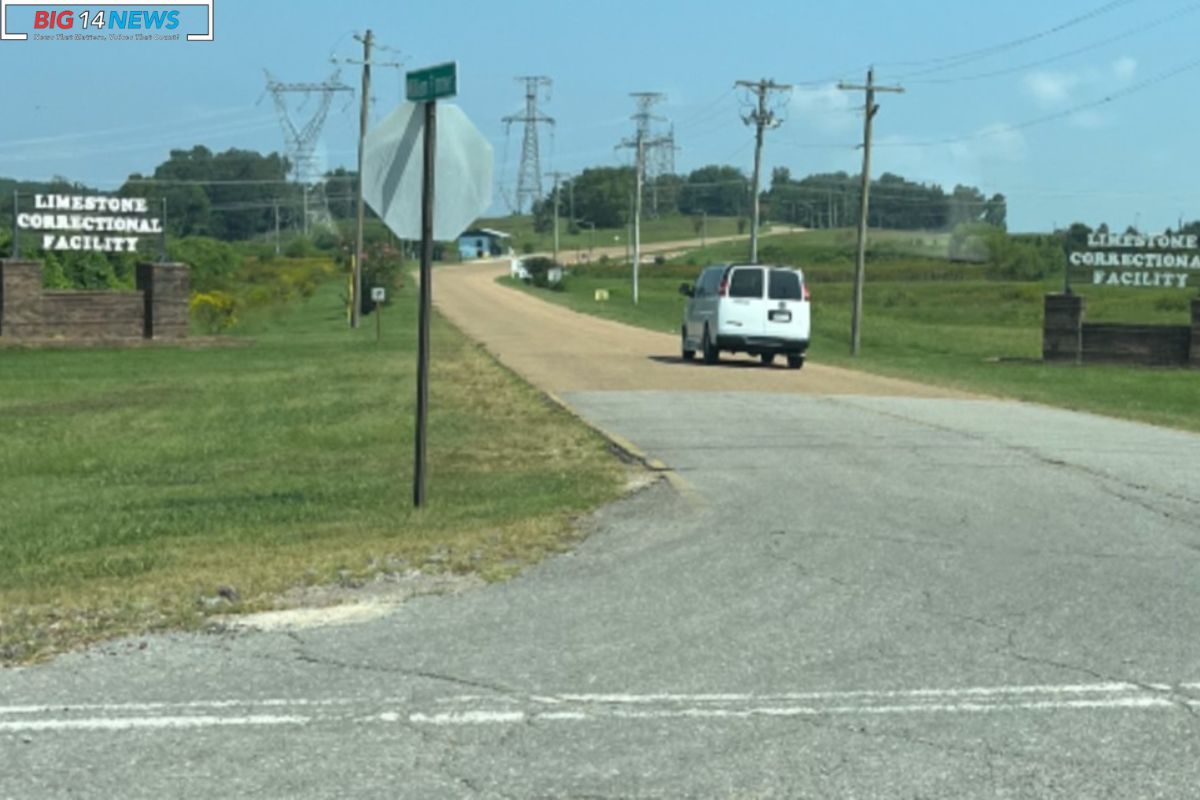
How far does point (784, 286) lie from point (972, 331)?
33.6 m

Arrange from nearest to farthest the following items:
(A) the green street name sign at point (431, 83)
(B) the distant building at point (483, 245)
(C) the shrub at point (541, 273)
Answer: (A) the green street name sign at point (431, 83)
(C) the shrub at point (541, 273)
(B) the distant building at point (483, 245)

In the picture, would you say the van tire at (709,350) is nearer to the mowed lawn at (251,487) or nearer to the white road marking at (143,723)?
the mowed lawn at (251,487)

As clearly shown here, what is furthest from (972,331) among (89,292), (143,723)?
(143,723)

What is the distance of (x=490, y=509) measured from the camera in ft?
39.0

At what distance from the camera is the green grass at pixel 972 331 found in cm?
3005

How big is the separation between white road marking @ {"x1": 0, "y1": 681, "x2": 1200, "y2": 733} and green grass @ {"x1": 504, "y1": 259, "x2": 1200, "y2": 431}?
15.6m

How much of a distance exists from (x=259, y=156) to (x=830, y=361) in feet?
396

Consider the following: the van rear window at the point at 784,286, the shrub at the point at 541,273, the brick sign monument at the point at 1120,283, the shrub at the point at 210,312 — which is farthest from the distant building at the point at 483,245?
the van rear window at the point at 784,286

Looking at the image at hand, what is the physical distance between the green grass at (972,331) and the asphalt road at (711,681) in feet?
42.2

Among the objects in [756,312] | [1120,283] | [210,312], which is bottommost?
[210,312]

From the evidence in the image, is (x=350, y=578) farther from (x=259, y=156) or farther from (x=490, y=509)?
(x=259, y=156)

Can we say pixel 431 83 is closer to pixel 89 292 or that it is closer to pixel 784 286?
pixel 784 286

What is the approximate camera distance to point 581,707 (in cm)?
640

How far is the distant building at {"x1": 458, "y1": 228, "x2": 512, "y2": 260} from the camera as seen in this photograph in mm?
188500
